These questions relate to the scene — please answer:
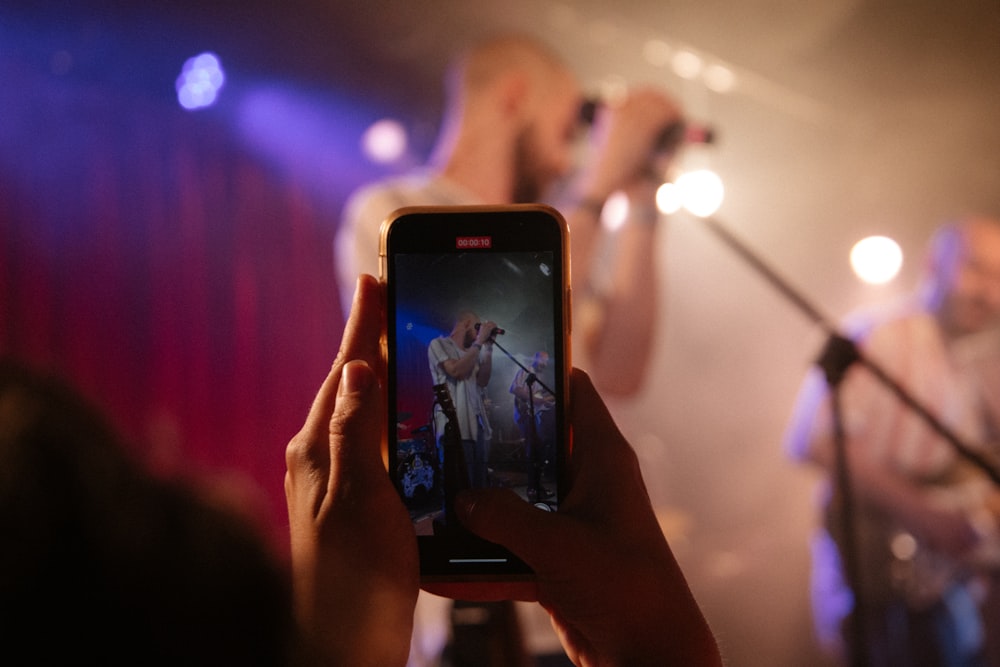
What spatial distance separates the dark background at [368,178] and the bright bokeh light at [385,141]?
0.08ft

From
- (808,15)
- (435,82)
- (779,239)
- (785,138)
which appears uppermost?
(808,15)

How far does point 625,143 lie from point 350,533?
1.25m

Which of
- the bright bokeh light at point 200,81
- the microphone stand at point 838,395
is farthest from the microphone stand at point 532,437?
the bright bokeh light at point 200,81

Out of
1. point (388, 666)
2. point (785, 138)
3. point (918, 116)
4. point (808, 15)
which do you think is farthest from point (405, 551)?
point (918, 116)

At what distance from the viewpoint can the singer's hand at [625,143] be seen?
151 centimetres

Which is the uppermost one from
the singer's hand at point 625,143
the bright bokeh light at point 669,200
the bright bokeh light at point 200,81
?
the bright bokeh light at point 200,81

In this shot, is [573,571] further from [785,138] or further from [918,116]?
[918,116]

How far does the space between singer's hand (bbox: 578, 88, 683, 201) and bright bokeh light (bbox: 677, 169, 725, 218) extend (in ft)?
0.53

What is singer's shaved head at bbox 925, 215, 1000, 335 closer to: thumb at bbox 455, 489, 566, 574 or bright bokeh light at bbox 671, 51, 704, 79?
bright bokeh light at bbox 671, 51, 704, 79

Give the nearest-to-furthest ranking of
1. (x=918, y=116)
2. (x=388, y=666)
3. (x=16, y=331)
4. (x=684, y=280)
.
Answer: (x=388, y=666) → (x=16, y=331) → (x=684, y=280) → (x=918, y=116)

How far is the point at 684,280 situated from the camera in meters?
1.66

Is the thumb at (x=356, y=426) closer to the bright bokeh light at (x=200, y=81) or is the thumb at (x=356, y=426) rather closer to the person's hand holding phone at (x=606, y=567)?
the person's hand holding phone at (x=606, y=567)

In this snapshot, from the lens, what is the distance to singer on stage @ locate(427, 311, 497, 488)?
0.59 m

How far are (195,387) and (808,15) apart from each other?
1703 millimetres
